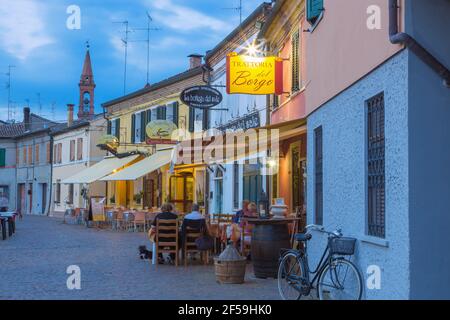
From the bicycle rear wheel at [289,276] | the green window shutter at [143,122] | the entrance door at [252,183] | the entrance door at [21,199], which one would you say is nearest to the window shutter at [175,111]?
the green window shutter at [143,122]

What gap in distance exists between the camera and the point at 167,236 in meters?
12.7

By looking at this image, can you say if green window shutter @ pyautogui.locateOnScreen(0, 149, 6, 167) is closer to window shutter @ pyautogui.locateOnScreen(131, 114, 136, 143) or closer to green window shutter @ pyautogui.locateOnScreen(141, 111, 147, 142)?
window shutter @ pyautogui.locateOnScreen(131, 114, 136, 143)

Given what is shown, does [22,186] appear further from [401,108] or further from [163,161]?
[401,108]

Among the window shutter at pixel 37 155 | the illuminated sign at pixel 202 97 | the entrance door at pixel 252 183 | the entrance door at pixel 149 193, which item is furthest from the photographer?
the window shutter at pixel 37 155

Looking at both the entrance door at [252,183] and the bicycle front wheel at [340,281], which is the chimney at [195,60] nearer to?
the entrance door at [252,183]

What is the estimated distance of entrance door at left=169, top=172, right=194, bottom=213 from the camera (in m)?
26.6

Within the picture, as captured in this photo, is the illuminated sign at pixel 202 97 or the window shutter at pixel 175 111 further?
the window shutter at pixel 175 111

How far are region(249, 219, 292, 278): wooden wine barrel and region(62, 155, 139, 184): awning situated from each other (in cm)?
1956

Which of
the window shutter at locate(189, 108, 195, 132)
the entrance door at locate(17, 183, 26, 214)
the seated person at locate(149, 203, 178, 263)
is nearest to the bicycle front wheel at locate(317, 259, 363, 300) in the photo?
the seated person at locate(149, 203, 178, 263)

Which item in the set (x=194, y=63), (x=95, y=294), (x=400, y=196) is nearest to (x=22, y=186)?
(x=194, y=63)

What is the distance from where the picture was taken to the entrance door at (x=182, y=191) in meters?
26.6

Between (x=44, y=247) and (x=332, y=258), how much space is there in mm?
11416

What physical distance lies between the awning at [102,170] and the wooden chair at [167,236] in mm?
17002

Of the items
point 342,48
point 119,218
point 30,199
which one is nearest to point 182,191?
point 119,218
